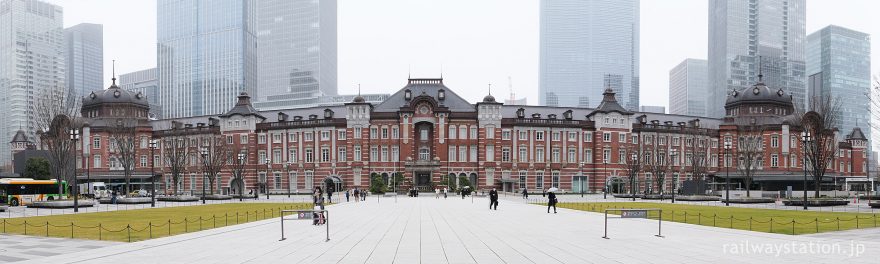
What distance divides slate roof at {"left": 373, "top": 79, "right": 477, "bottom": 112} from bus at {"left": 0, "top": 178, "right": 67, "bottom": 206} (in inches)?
1764

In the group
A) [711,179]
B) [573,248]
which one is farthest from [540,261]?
[711,179]

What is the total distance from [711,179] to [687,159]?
15.2 ft

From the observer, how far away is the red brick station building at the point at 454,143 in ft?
308

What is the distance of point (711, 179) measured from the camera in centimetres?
10106

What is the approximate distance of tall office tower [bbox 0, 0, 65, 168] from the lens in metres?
175

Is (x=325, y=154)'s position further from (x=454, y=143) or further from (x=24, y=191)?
(x=24, y=191)

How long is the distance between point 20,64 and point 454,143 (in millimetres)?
147776

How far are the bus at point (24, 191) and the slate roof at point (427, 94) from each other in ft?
147

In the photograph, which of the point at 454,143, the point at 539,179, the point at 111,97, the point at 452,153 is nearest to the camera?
the point at 454,143

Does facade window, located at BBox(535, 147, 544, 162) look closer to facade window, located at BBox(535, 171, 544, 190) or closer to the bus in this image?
facade window, located at BBox(535, 171, 544, 190)

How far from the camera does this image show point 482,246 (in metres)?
21.8

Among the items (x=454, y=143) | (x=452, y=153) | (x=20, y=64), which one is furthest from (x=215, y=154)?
(x=20, y=64)

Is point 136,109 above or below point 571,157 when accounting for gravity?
above

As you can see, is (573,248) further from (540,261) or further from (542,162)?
(542,162)
